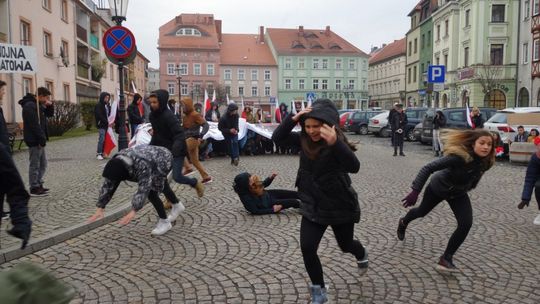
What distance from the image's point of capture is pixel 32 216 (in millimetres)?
6766

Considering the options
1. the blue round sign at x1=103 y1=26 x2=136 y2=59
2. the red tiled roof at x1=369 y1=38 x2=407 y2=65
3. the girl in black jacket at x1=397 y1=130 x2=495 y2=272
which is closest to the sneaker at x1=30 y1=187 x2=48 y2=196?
the blue round sign at x1=103 y1=26 x2=136 y2=59

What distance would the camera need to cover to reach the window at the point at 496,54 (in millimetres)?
41844

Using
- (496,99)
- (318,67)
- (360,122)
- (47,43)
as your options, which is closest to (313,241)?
(360,122)

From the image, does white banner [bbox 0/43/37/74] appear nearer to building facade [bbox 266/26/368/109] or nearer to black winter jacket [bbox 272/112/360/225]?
black winter jacket [bbox 272/112/360/225]

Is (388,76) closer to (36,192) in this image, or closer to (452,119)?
(452,119)

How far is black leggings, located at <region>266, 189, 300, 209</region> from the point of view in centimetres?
715

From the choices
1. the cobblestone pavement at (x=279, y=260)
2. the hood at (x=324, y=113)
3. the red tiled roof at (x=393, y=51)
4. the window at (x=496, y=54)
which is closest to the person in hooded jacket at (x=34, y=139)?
the cobblestone pavement at (x=279, y=260)

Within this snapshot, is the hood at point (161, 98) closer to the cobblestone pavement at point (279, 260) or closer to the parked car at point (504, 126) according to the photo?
the cobblestone pavement at point (279, 260)

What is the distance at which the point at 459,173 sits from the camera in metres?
4.58

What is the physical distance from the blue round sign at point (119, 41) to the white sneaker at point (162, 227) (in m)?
4.61

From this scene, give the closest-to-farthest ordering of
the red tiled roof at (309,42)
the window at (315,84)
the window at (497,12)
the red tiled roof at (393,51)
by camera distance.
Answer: the window at (497,12) < the red tiled roof at (393,51) < the red tiled roof at (309,42) < the window at (315,84)

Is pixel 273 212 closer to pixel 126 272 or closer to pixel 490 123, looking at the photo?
pixel 126 272

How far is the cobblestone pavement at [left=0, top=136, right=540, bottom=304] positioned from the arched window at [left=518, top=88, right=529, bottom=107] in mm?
36395

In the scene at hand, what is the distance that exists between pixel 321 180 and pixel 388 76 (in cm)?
8096
